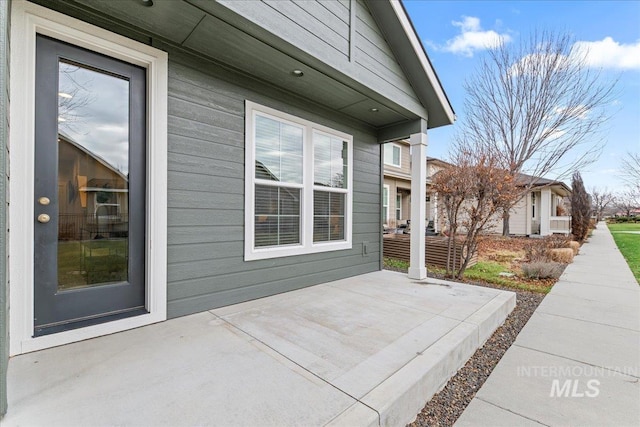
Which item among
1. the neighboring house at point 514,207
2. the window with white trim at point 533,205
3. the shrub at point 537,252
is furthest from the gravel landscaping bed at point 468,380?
the window with white trim at point 533,205

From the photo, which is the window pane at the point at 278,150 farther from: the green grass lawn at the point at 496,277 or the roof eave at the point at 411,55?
the green grass lawn at the point at 496,277

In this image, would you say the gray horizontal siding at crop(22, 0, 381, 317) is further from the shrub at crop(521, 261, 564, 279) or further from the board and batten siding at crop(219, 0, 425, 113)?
the shrub at crop(521, 261, 564, 279)

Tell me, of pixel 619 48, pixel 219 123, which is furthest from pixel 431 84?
pixel 619 48

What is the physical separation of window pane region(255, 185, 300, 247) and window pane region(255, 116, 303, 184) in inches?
7.1

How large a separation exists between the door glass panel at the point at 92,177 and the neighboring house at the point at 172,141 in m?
0.01

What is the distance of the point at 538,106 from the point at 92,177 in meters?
14.2

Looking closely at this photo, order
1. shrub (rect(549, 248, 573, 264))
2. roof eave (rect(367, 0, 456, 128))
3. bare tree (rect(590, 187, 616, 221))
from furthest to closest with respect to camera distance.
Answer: bare tree (rect(590, 187, 616, 221)) < shrub (rect(549, 248, 573, 264)) < roof eave (rect(367, 0, 456, 128))

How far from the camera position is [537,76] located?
11070 mm

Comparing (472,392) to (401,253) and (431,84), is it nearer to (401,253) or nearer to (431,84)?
(431,84)

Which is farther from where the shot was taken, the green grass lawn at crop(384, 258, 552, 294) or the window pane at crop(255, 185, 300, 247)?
the green grass lawn at crop(384, 258, 552, 294)

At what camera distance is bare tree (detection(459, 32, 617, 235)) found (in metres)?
10.5

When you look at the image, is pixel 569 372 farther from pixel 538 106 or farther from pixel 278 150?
pixel 538 106

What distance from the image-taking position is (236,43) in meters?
2.79

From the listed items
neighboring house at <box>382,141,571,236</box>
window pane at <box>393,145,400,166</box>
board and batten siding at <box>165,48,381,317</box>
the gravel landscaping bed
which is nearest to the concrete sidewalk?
the gravel landscaping bed
